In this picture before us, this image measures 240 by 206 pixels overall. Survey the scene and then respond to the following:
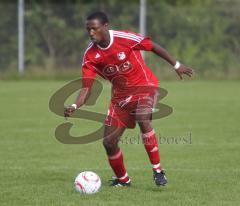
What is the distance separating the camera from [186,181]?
8.79 m

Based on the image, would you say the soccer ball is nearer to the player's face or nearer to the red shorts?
the red shorts

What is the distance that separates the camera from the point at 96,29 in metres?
7.97

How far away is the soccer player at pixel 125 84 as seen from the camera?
27.0 ft

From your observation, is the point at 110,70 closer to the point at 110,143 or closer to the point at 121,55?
the point at 121,55

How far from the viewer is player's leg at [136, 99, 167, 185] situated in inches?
327

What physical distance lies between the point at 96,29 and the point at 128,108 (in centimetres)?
109

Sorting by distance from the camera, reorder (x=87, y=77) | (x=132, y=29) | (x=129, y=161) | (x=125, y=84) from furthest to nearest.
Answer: (x=132, y=29) → (x=129, y=161) → (x=125, y=84) → (x=87, y=77)

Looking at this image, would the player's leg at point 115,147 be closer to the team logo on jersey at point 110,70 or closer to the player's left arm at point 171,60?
the team logo on jersey at point 110,70

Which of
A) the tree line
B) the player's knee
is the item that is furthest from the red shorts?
the tree line

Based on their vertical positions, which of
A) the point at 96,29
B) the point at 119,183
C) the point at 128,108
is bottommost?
the point at 119,183

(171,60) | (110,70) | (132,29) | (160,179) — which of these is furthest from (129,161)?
(132,29)

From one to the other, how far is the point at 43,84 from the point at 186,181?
19.9 meters

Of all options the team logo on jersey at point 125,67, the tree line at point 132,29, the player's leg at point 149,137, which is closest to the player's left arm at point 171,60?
the team logo on jersey at point 125,67

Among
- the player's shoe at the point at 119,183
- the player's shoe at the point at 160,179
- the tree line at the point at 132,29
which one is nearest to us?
the player's shoe at the point at 160,179
